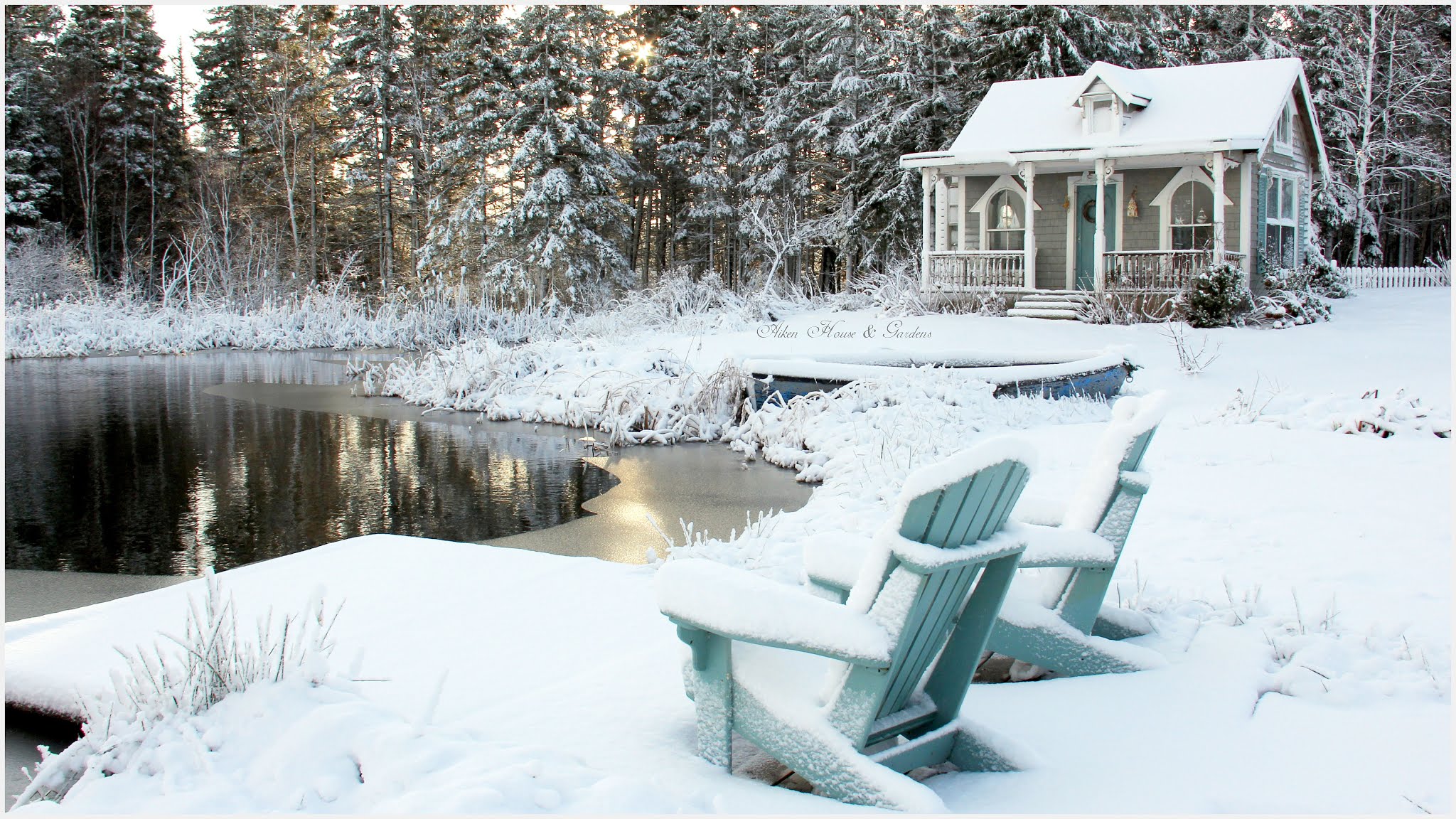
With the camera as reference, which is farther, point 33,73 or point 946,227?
point 33,73

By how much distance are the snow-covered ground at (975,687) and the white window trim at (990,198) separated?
14.0 metres

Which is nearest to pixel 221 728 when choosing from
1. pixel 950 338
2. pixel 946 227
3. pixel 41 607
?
pixel 41 607

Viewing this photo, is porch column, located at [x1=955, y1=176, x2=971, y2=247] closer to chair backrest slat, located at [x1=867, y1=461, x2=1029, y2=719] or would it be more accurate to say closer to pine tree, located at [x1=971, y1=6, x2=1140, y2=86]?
pine tree, located at [x1=971, y1=6, x2=1140, y2=86]

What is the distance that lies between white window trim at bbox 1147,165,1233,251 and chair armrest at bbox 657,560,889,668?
20.1 m

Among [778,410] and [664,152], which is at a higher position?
[664,152]

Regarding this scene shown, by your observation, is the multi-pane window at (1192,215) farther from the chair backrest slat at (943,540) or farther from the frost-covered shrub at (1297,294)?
the chair backrest slat at (943,540)

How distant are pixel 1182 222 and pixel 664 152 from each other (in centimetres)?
1806

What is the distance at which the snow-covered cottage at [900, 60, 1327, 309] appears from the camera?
19828 millimetres

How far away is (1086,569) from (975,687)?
56cm

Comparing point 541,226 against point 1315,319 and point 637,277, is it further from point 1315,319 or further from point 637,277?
point 1315,319

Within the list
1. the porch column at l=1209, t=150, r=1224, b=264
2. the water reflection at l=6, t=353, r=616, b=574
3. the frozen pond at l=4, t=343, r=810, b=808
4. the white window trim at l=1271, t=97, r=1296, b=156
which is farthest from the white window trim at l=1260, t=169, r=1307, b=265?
the water reflection at l=6, t=353, r=616, b=574

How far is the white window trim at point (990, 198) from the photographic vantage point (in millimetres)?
22328

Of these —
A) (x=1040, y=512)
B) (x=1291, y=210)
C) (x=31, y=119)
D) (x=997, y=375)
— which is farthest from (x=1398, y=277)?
(x=31, y=119)

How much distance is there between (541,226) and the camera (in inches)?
1183
